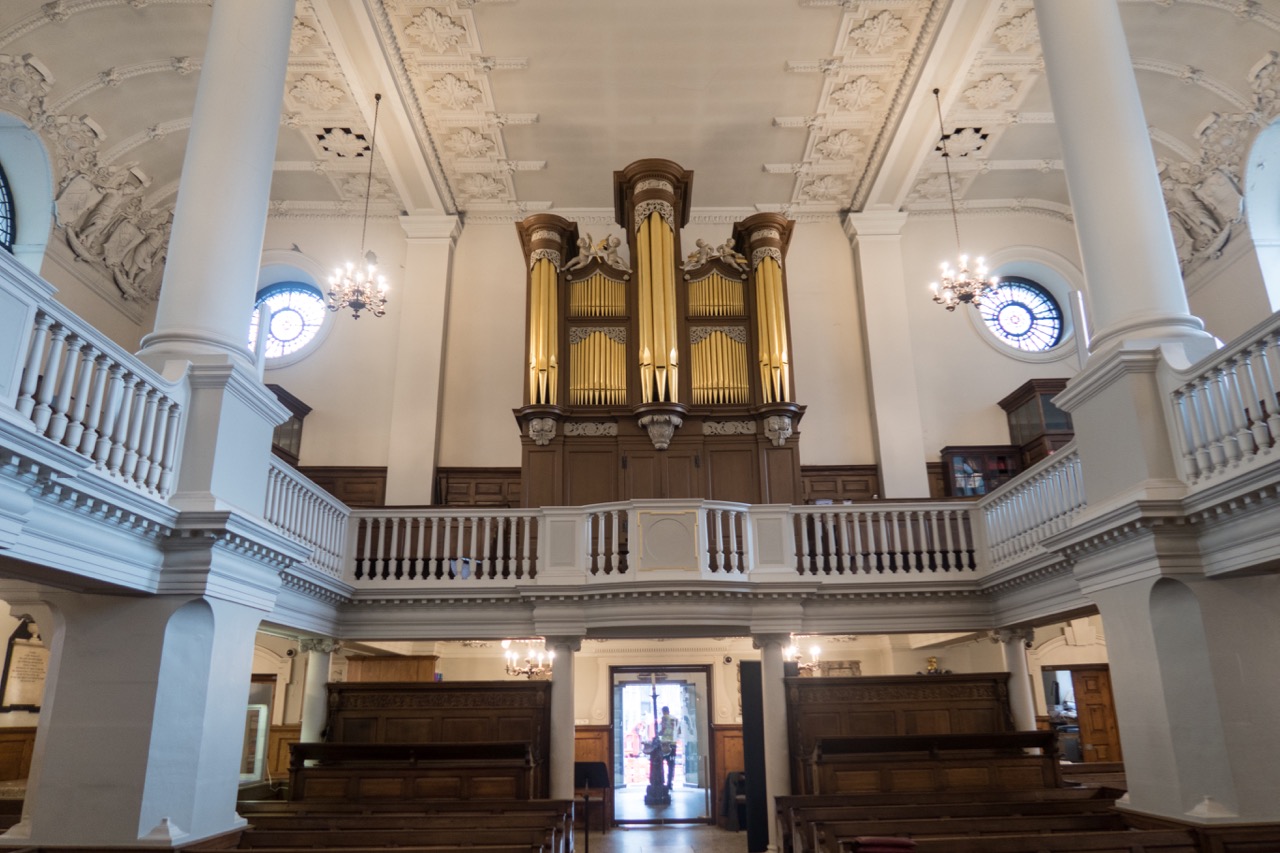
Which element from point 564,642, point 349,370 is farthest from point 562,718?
point 349,370

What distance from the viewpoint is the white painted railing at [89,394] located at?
4176 millimetres

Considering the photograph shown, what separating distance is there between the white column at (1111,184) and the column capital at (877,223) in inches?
286

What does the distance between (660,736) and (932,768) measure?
290 inches

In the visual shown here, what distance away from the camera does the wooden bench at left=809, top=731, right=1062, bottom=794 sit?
28.6 feet

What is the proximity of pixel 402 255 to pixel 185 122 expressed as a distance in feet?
11.9

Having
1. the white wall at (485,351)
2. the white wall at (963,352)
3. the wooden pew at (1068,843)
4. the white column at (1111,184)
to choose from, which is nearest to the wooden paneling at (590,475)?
the white wall at (485,351)

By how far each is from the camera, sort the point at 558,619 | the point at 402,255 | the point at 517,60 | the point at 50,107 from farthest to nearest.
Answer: the point at 402,255 < the point at 517,60 < the point at 50,107 < the point at 558,619

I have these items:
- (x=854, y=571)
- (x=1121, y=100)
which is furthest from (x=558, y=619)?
(x=1121, y=100)

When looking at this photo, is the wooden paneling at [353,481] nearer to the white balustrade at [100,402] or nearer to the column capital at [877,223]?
the white balustrade at [100,402]

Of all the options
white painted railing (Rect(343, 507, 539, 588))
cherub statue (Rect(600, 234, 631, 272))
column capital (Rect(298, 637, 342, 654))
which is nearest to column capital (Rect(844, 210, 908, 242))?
cherub statue (Rect(600, 234, 631, 272))

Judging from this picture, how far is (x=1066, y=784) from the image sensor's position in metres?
8.93

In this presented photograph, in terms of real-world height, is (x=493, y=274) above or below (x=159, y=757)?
above

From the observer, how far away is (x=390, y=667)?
13141mm

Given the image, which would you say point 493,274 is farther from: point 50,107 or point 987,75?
point 987,75
